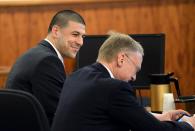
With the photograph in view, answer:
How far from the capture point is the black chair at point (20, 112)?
1471 mm

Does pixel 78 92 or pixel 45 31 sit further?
pixel 45 31

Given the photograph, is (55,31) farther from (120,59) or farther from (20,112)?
(20,112)

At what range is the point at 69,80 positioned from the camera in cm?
190

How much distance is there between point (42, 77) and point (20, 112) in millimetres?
788

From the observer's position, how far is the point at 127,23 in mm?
3365

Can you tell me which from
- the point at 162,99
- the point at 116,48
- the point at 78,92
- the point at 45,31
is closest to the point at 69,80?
the point at 78,92

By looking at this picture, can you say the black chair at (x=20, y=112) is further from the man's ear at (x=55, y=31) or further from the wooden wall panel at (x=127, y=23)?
the wooden wall panel at (x=127, y=23)

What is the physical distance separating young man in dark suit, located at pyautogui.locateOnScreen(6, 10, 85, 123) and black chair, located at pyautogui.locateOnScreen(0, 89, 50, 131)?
0.71 metres

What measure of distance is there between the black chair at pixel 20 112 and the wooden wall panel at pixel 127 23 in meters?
1.84

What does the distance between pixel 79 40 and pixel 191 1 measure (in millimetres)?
1100

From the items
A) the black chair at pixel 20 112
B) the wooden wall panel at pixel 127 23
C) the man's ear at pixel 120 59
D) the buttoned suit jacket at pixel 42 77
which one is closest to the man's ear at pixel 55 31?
the buttoned suit jacket at pixel 42 77

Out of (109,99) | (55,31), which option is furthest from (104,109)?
(55,31)

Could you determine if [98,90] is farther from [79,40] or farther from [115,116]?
[79,40]

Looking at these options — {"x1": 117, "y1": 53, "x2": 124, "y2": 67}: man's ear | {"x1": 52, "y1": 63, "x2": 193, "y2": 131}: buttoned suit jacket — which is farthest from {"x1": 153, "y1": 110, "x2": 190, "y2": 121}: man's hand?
{"x1": 117, "y1": 53, "x2": 124, "y2": 67}: man's ear
